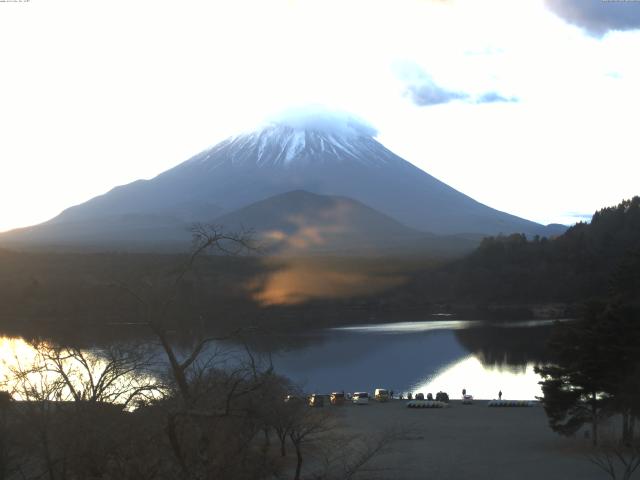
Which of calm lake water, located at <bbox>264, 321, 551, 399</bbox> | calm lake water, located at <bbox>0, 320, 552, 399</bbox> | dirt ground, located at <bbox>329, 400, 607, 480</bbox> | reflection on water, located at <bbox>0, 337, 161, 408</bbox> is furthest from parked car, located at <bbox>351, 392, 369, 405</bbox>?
reflection on water, located at <bbox>0, 337, 161, 408</bbox>

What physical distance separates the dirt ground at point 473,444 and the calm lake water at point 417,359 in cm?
291

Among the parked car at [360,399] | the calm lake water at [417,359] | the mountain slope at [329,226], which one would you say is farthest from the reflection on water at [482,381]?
the mountain slope at [329,226]

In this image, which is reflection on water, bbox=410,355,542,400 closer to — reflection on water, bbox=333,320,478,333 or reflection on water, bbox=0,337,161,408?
reflection on water, bbox=333,320,478,333

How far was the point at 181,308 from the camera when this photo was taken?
326 inches

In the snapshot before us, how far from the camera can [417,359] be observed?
2702cm

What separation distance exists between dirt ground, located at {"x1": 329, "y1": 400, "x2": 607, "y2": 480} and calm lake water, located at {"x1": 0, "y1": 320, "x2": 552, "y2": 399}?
2.91m

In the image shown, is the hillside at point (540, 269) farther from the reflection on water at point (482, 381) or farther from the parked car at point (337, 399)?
the parked car at point (337, 399)

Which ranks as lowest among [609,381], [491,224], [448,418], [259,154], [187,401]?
[448,418]

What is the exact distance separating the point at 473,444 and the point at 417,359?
14.0 m

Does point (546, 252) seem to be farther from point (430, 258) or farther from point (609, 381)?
point (609, 381)

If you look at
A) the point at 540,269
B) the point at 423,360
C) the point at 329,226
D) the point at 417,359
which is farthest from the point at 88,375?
the point at 329,226

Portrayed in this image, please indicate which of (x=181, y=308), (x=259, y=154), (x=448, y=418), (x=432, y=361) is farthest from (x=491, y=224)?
(x=181, y=308)

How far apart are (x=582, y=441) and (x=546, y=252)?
42.3 meters

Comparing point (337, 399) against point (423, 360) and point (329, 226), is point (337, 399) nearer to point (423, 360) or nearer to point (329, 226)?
Answer: point (423, 360)
